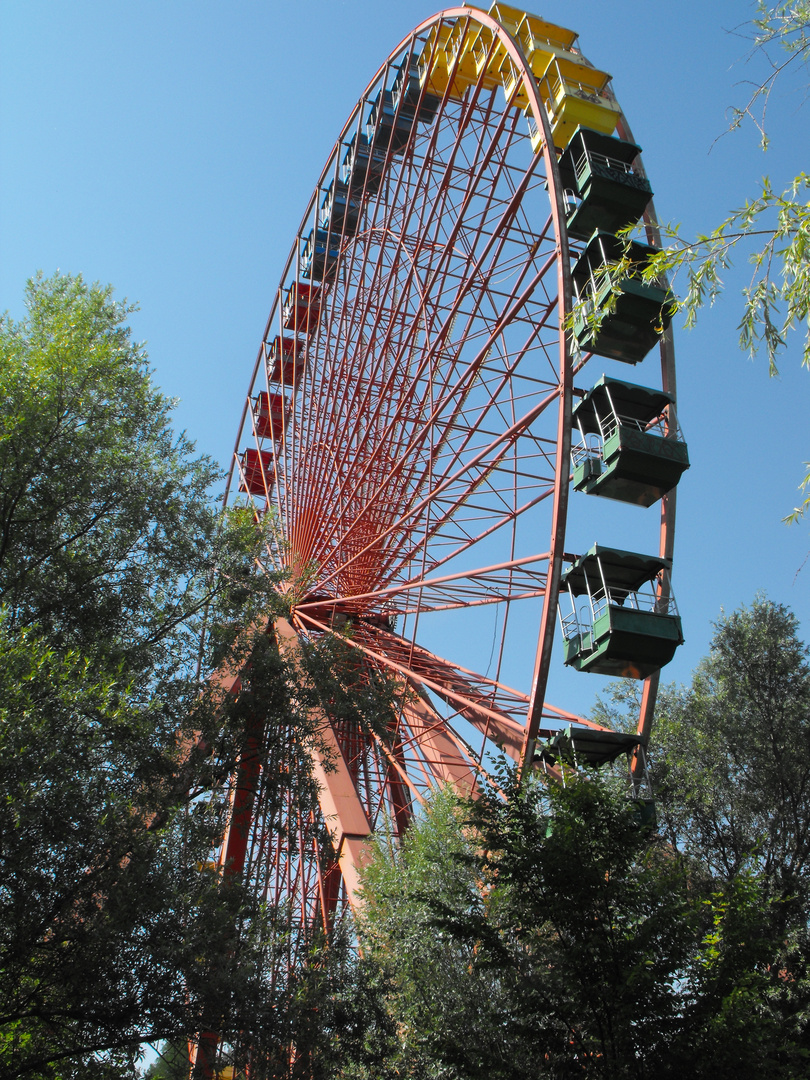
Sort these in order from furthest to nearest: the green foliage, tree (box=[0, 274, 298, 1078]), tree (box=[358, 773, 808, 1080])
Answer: the green foliage < tree (box=[0, 274, 298, 1078]) < tree (box=[358, 773, 808, 1080])

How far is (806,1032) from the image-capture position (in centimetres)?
980

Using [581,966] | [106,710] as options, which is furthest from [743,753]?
[106,710]

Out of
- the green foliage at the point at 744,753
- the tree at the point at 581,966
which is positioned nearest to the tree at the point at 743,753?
the green foliage at the point at 744,753

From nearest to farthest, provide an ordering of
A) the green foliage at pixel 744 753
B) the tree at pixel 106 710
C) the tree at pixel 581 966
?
the tree at pixel 581 966 → the tree at pixel 106 710 → the green foliage at pixel 744 753

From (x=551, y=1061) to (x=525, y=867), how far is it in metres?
1.42

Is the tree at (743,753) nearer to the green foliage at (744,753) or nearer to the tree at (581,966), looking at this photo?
the green foliage at (744,753)

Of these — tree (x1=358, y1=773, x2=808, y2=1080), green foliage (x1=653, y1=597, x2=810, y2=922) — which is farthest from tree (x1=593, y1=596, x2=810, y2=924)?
tree (x1=358, y1=773, x2=808, y2=1080)

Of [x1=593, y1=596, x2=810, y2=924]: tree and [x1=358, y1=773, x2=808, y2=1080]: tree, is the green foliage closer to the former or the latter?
[x1=593, y1=596, x2=810, y2=924]: tree

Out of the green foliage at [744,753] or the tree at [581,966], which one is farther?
the green foliage at [744,753]

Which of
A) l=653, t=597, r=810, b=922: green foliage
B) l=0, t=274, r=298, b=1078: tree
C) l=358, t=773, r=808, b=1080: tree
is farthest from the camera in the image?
l=653, t=597, r=810, b=922: green foliage

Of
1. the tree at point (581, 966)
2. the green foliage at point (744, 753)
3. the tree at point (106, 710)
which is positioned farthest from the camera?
the green foliage at point (744, 753)

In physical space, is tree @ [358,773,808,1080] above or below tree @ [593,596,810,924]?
below

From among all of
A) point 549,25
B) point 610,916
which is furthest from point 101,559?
point 549,25

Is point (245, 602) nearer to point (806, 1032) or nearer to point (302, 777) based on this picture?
point (302, 777)
